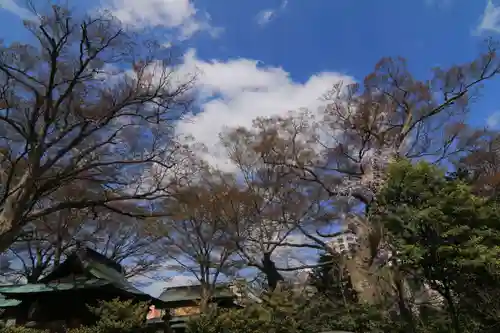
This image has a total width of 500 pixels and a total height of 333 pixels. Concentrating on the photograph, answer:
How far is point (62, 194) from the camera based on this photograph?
16.6m

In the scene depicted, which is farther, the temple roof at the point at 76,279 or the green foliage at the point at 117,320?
A: the temple roof at the point at 76,279

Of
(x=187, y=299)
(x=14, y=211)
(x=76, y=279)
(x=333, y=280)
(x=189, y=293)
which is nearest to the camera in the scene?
(x=14, y=211)

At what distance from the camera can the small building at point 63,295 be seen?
14656mm

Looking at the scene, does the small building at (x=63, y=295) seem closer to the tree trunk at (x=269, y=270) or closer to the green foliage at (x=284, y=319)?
the green foliage at (x=284, y=319)

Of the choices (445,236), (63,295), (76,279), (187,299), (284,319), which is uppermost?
(76,279)

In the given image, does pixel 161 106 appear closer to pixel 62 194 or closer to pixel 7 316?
pixel 62 194

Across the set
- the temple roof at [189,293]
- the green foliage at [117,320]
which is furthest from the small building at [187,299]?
the green foliage at [117,320]

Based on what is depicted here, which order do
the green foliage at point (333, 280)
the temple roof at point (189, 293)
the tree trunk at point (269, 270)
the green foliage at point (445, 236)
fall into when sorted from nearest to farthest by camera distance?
the green foliage at point (445, 236)
the green foliage at point (333, 280)
the tree trunk at point (269, 270)
the temple roof at point (189, 293)

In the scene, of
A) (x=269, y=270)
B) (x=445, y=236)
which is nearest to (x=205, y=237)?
(x=269, y=270)

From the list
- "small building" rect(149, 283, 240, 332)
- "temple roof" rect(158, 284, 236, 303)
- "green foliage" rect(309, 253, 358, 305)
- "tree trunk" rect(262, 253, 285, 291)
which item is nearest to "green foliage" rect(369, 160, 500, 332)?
"green foliage" rect(309, 253, 358, 305)

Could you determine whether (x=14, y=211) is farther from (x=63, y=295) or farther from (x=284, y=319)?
(x=284, y=319)

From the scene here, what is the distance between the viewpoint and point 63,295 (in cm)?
1501

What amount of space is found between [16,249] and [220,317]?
52.2ft

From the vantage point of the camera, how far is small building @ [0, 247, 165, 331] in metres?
A: 14.7
